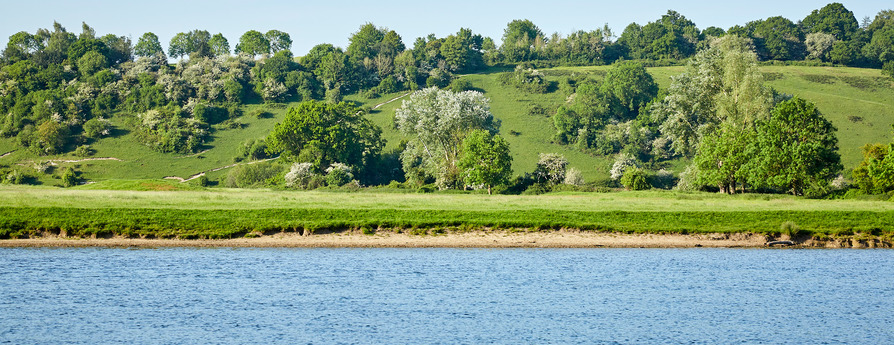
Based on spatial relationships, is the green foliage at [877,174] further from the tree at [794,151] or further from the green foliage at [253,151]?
the green foliage at [253,151]

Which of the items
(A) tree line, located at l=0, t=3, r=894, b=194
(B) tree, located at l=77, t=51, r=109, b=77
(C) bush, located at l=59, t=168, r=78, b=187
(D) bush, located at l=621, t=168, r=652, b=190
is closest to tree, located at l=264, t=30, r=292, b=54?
(A) tree line, located at l=0, t=3, r=894, b=194

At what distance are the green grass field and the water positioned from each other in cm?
480

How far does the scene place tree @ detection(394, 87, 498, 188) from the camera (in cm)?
8988

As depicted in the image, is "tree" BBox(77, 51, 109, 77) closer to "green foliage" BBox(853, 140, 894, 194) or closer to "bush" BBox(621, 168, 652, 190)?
A: "bush" BBox(621, 168, 652, 190)

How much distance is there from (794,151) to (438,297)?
51.7 metres

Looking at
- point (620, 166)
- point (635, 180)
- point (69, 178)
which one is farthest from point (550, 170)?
point (69, 178)

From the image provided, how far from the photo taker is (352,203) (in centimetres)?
6075

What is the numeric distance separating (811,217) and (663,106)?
47.5 meters

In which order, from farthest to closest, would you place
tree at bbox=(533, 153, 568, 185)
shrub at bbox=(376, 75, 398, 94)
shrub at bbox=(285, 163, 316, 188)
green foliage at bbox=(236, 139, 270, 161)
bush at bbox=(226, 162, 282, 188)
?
shrub at bbox=(376, 75, 398, 94)
green foliage at bbox=(236, 139, 270, 161)
bush at bbox=(226, 162, 282, 188)
shrub at bbox=(285, 163, 316, 188)
tree at bbox=(533, 153, 568, 185)

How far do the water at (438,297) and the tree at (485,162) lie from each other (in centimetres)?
3643

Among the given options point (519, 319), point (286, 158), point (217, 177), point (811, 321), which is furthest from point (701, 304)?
point (217, 177)

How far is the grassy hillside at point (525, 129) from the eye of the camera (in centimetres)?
11519

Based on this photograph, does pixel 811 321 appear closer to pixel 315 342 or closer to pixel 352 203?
pixel 315 342

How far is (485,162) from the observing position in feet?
263
